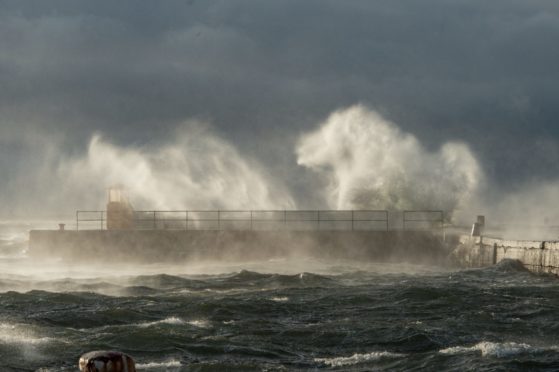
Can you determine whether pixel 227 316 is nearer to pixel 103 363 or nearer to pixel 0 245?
pixel 103 363

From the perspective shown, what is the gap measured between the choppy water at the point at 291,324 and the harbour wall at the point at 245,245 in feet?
33.6

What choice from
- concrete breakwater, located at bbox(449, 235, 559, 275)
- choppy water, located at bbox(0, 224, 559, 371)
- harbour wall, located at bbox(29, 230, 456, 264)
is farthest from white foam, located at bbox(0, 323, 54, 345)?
harbour wall, located at bbox(29, 230, 456, 264)

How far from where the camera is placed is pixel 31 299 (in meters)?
17.4

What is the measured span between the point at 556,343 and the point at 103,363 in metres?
9.09

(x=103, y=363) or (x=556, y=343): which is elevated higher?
(x=103, y=363)

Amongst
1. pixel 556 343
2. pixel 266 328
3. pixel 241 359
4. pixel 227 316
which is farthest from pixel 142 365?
pixel 556 343

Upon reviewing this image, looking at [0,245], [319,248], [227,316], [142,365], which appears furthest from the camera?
[0,245]

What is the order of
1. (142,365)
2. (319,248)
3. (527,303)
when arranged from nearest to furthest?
(142,365)
(527,303)
(319,248)

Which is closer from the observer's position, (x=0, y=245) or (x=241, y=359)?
(x=241, y=359)

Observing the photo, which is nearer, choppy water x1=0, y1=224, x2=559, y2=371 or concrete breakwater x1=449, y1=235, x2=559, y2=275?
choppy water x1=0, y1=224, x2=559, y2=371

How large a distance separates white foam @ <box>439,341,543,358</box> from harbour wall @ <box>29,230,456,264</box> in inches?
830

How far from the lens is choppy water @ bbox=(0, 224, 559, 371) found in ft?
35.0

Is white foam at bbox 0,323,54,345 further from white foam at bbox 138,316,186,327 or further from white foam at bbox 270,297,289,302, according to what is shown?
white foam at bbox 270,297,289,302

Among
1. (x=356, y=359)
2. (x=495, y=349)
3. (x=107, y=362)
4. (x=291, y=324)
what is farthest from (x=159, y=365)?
(x=107, y=362)
